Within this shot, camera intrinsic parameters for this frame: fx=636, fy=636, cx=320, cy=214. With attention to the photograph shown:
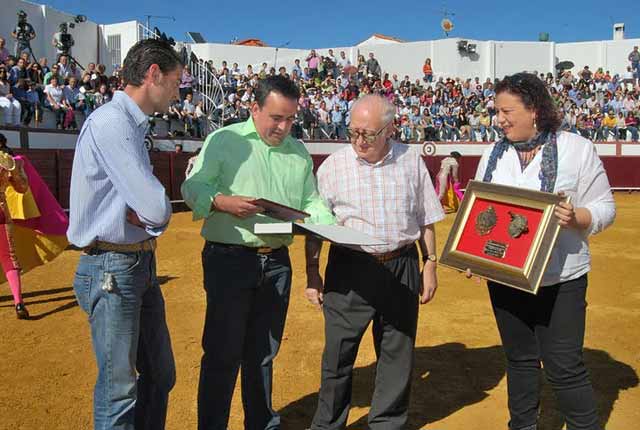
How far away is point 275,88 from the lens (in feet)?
9.12

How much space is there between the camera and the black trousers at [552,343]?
2.78 m

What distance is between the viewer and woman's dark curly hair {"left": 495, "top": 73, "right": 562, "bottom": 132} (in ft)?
9.12

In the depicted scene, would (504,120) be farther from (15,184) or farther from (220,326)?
(15,184)

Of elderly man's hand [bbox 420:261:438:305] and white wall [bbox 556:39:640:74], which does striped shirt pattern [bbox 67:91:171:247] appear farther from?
white wall [bbox 556:39:640:74]

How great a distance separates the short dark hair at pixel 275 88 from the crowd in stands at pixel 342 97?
11.4 metres

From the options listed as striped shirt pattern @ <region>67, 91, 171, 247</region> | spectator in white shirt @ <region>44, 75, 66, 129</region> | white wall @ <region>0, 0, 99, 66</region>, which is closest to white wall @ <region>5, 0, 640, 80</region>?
white wall @ <region>0, 0, 99, 66</region>

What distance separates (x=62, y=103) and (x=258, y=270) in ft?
42.6

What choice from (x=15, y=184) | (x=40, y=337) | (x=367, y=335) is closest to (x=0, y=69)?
(x=15, y=184)

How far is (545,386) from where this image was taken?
4.12 m

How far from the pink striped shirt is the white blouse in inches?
20.9

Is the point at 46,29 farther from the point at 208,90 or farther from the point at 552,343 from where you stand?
the point at 552,343

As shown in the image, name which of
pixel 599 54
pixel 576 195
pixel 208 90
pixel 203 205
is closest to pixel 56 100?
pixel 208 90

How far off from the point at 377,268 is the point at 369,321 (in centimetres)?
28

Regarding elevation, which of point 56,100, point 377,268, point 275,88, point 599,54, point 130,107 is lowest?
point 377,268
